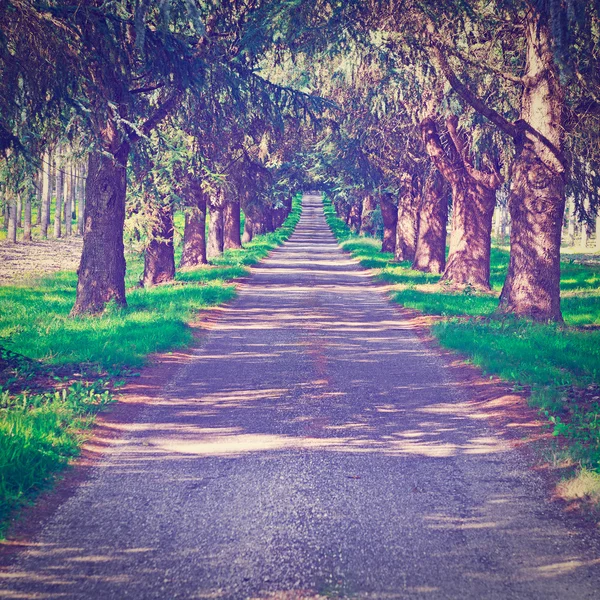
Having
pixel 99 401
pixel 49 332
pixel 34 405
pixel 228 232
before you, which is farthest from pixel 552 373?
pixel 228 232

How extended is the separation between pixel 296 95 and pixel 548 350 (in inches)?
334

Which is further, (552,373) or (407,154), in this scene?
(407,154)

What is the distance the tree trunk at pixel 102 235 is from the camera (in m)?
14.0

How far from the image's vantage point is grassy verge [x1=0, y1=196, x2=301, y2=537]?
18.6 feet

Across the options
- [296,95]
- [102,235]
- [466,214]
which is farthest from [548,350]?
[466,214]

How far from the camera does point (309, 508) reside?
4996 mm

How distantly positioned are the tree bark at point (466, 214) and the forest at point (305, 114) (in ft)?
0.15

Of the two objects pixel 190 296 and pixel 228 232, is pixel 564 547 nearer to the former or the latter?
pixel 190 296

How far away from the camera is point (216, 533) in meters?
4.59

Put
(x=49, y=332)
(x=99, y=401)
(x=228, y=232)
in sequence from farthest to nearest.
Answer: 1. (x=228, y=232)
2. (x=49, y=332)
3. (x=99, y=401)

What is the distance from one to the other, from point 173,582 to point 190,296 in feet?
44.0

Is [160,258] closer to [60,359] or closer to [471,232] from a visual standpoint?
[471,232]

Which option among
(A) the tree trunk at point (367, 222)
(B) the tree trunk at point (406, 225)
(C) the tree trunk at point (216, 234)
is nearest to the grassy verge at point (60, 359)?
(C) the tree trunk at point (216, 234)

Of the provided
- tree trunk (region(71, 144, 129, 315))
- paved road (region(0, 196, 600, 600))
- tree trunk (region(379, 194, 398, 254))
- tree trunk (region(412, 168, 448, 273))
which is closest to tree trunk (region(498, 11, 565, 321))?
paved road (region(0, 196, 600, 600))
